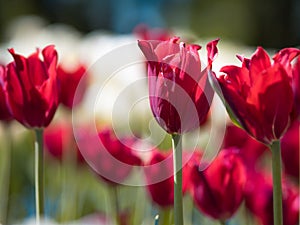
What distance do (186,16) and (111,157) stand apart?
4.41 meters

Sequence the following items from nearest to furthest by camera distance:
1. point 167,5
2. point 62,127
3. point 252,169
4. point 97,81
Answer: point 252,169
point 62,127
point 97,81
point 167,5

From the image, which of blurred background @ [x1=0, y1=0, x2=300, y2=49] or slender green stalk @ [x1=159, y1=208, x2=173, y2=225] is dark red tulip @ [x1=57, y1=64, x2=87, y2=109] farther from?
blurred background @ [x1=0, y1=0, x2=300, y2=49]

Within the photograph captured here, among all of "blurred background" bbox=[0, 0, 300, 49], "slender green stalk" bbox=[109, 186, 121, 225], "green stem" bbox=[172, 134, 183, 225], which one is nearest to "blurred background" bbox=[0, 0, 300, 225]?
"blurred background" bbox=[0, 0, 300, 49]

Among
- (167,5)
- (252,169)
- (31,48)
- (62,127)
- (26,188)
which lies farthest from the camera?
(167,5)

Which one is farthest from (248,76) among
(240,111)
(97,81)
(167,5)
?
(167,5)

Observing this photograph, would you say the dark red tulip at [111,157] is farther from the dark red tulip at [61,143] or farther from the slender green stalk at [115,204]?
the dark red tulip at [61,143]

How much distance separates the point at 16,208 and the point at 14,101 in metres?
0.56

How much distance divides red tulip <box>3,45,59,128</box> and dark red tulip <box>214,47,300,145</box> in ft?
0.46

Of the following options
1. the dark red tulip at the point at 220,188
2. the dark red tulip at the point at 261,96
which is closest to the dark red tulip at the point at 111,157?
the dark red tulip at the point at 220,188

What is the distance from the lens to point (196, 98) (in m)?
0.57

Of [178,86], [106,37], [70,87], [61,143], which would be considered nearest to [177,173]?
[178,86]

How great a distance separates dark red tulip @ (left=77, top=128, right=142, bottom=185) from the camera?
2.58 feet

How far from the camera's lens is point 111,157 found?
2.65ft

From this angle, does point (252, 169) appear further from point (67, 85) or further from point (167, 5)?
point (167, 5)
